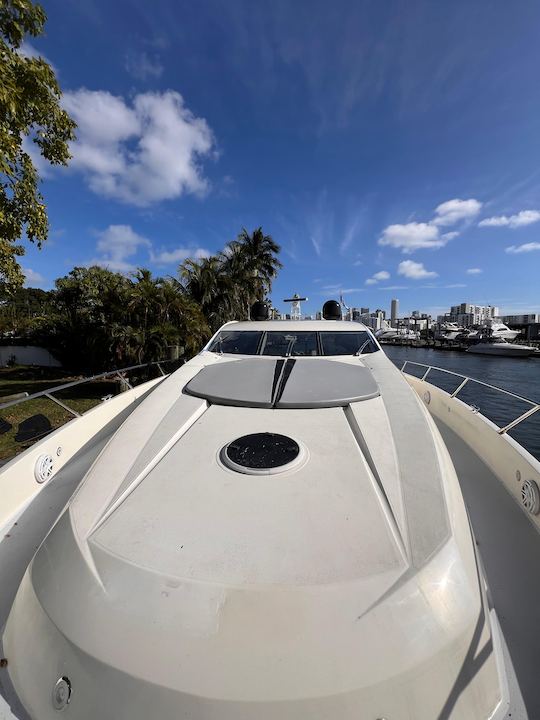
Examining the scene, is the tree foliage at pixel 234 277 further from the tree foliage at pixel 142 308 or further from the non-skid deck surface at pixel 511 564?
the non-skid deck surface at pixel 511 564

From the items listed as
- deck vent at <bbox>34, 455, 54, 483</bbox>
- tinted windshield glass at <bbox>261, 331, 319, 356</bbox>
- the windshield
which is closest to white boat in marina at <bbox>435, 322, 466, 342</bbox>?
the windshield

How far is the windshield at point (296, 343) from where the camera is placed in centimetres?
418

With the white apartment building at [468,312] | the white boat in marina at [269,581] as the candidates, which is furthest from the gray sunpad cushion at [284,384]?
the white apartment building at [468,312]

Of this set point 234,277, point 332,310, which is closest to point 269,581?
point 332,310

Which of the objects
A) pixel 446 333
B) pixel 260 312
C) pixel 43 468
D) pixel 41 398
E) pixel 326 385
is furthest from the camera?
pixel 446 333

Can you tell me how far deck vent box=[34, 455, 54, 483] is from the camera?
8.72 feet

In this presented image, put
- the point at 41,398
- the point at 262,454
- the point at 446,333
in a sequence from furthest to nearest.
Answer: the point at 446,333
the point at 41,398
the point at 262,454

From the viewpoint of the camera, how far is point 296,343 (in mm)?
4266

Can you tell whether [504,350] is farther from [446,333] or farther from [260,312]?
[260,312]

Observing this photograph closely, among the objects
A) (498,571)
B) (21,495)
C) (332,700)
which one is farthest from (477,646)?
(21,495)

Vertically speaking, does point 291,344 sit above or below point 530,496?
above

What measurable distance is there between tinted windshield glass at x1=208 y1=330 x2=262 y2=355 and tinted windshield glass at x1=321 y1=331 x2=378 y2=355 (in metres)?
0.91

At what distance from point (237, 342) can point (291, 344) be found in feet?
2.50

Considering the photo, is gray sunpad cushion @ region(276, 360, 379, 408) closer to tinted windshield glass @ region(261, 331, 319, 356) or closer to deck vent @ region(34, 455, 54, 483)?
tinted windshield glass @ region(261, 331, 319, 356)
